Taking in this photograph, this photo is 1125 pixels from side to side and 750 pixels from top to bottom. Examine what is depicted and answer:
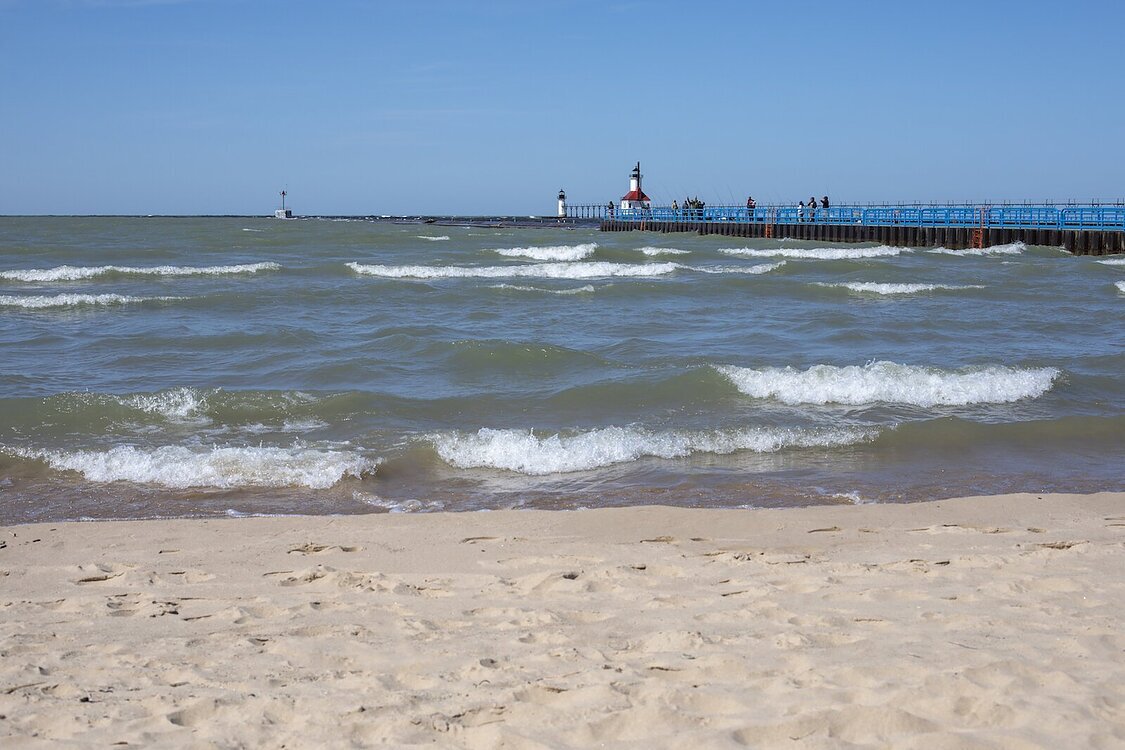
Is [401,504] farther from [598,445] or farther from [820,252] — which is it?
[820,252]

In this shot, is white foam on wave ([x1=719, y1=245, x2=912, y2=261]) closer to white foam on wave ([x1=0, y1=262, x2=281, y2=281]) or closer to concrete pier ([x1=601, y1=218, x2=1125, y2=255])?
concrete pier ([x1=601, y1=218, x2=1125, y2=255])

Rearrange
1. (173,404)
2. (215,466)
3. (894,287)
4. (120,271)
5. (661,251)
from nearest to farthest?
(215,466), (173,404), (894,287), (120,271), (661,251)

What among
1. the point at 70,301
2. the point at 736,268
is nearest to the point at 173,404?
the point at 70,301

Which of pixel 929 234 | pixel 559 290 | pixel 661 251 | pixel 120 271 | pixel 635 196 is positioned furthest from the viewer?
pixel 635 196

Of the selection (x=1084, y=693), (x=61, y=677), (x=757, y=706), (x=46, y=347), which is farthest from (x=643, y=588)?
(x=46, y=347)

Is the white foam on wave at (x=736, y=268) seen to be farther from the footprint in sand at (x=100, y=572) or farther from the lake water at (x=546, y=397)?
the footprint in sand at (x=100, y=572)

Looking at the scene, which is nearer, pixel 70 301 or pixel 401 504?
pixel 401 504

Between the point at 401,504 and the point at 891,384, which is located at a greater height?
the point at 891,384

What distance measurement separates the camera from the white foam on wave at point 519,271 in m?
25.3

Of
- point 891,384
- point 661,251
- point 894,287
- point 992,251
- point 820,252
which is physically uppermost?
point 661,251

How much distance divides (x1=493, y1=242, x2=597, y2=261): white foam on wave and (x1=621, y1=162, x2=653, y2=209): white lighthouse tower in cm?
2387

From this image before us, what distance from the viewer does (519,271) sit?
26.7 metres

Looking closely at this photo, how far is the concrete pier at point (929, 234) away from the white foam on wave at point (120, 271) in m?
22.4

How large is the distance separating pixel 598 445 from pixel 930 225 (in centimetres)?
3268
